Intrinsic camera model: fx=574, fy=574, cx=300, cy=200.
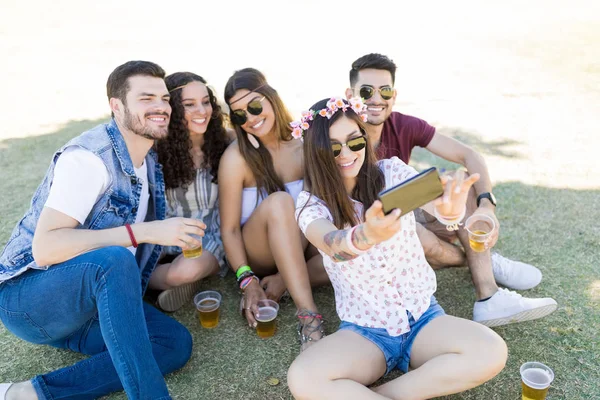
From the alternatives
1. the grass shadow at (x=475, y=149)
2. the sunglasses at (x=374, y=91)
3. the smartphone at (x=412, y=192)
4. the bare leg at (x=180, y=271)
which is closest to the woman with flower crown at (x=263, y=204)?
the bare leg at (x=180, y=271)

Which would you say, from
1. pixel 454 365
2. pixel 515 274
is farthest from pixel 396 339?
pixel 515 274

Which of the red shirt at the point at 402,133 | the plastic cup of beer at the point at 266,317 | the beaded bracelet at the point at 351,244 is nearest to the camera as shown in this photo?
the beaded bracelet at the point at 351,244

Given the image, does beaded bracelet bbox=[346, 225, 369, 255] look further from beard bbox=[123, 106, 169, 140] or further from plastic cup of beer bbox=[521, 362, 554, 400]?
beard bbox=[123, 106, 169, 140]

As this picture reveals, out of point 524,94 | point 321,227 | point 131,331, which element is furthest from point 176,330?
point 524,94

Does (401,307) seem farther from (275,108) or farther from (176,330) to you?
(275,108)

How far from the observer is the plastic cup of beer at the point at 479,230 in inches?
140

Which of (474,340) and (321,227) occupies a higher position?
(321,227)

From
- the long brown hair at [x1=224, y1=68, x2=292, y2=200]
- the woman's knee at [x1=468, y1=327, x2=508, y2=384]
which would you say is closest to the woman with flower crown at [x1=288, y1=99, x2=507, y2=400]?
the woman's knee at [x1=468, y1=327, x2=508, y2=384]

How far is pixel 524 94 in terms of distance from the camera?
951 cm

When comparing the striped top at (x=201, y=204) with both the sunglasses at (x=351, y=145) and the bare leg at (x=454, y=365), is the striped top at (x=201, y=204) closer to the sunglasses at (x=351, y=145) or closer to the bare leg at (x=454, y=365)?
the sunglasses at (x=351, y=145)

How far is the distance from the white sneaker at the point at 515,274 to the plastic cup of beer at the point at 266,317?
174 centimetres

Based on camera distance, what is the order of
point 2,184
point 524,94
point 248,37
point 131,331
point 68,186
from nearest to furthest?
point 131,331, point 68,186, point 2,184, point 524,94, point 248,37

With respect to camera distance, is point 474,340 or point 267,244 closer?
point 474,340

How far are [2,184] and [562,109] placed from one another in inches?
306
